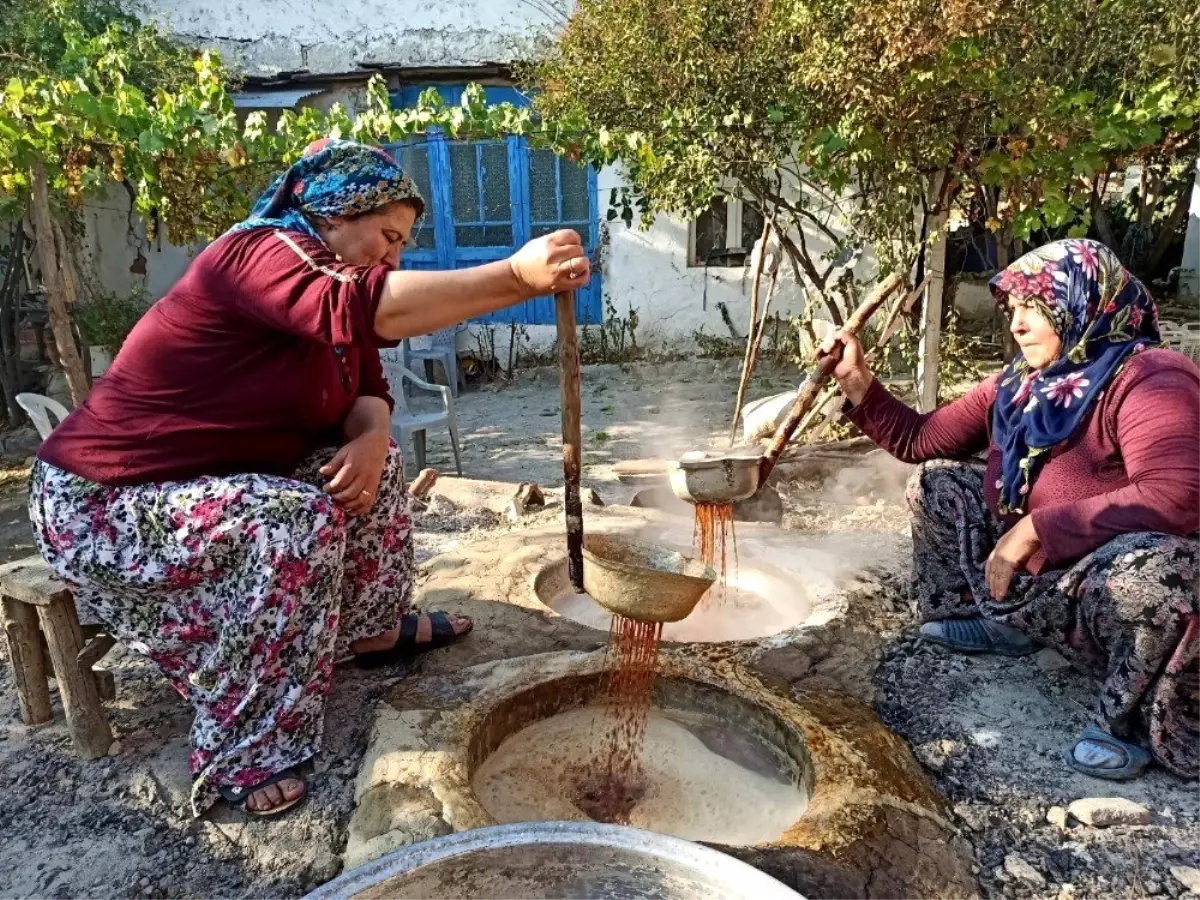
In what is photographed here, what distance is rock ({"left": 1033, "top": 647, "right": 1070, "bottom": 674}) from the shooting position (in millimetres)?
2775

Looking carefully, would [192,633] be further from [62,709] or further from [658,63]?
[658,63]

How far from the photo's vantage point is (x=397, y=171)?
7.41ft

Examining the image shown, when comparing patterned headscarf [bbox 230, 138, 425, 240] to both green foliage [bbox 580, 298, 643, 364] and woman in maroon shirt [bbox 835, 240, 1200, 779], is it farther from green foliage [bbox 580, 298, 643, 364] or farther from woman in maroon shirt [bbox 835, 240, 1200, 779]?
green foliage [bbox 580, 298, 643, 364]

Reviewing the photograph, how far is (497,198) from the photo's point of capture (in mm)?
9844

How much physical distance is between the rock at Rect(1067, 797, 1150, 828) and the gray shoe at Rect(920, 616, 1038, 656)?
0.79 meters

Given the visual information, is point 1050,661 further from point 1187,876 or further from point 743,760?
point 743,760

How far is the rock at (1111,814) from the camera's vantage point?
209 centimetres

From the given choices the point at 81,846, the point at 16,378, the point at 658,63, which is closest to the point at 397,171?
the point at 81,846

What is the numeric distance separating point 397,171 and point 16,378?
7.12 m

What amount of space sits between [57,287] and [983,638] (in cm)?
493

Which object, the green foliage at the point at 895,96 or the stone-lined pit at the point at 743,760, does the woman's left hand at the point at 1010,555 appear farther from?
the green foliage at the point at 895,96

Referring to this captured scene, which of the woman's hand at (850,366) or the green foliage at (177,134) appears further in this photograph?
the green foliage at (177,134)

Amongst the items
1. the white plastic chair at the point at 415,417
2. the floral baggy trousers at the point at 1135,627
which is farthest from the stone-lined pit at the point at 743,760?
the white plastic chair at the point at 415,417

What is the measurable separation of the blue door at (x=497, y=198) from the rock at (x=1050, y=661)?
7437mm
